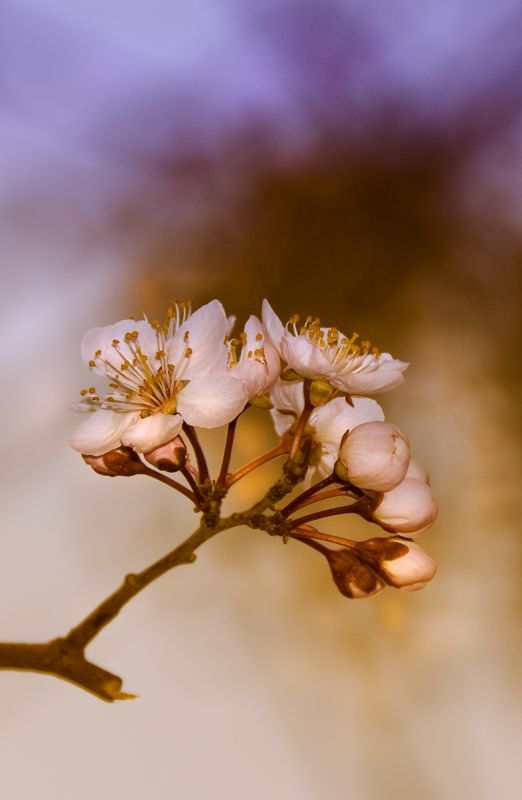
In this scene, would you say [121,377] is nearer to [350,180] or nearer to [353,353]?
[353,353]

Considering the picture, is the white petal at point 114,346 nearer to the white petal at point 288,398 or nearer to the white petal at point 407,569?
the white petal at point 288,398

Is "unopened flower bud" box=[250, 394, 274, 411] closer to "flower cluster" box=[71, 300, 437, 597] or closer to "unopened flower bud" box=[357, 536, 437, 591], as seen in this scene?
"flower cluster" box=[71, 300, 437, 597]

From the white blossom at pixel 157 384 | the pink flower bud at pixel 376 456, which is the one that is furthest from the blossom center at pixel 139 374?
the pink flower bud at pixel 376 456

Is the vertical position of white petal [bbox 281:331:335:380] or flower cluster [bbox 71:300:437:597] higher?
white petal [bbox 281:331:335:380]

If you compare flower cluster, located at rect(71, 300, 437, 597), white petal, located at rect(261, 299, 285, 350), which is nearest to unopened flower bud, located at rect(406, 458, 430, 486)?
flower cluster, located at rect(71, 300, 437, 597)

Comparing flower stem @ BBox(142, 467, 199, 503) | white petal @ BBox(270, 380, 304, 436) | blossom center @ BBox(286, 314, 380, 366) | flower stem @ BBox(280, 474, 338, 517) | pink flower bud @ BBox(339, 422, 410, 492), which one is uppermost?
blossom center @ BBox(286, 314, 380, 366)

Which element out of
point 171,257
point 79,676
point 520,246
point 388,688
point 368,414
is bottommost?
point 79,676

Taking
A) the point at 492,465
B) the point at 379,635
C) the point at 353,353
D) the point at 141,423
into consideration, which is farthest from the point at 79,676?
the point at 492,465

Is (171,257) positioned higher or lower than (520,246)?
lower

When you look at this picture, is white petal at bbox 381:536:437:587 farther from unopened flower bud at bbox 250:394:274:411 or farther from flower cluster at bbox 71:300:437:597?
unopened flower bud at bbox 250:394:274:411
